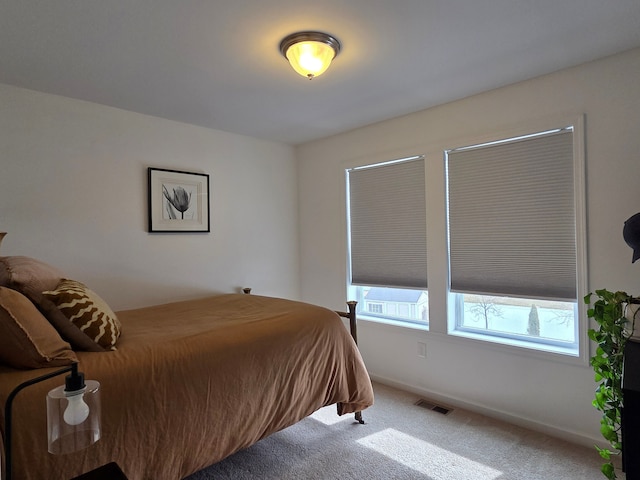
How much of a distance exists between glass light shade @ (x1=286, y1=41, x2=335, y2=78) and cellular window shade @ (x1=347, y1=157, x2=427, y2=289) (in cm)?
148

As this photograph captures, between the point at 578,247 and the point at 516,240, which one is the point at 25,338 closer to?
the point at 516,240

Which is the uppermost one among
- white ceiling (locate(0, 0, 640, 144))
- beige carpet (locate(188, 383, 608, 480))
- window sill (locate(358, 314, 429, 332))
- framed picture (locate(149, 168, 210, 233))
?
white ceiling (locate(0, 0, 640, 144))

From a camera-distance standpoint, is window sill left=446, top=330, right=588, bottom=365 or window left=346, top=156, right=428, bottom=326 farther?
window left=346, top=156, right=428, bottom=326

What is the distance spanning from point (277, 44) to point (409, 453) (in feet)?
A: 8.52

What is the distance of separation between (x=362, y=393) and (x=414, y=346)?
37.4 inches

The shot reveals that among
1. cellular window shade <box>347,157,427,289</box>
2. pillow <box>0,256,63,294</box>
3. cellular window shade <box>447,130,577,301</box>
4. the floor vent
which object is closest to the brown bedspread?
pillow <box>0,256,63,294</box>

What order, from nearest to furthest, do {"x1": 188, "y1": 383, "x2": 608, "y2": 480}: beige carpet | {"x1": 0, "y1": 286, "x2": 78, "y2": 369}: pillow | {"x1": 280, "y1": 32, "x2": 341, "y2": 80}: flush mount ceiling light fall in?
{"x1": 0, "y1": 286, "x2": 78, "y2": 369}: pillow
{"x1": 280, "y1": 32, "x2": 341, "y2": 80}: flush mount ceiling light
{"x1": 188, "y1": 383, "x2": 608, "y2": 480}: beige carpet

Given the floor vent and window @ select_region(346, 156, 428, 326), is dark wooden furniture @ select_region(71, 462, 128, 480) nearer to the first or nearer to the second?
the floor vent

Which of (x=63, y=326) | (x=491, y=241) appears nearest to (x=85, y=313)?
(x=63, y=326)

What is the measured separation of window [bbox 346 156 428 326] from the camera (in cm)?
319

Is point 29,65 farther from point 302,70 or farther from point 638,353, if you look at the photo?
point 638,353

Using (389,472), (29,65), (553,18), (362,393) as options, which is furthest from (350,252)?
(29,65)

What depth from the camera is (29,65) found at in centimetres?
215

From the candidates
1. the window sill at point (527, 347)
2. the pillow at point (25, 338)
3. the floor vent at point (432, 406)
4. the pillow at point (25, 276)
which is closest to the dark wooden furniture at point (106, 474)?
the pillow at point (25, 338)
